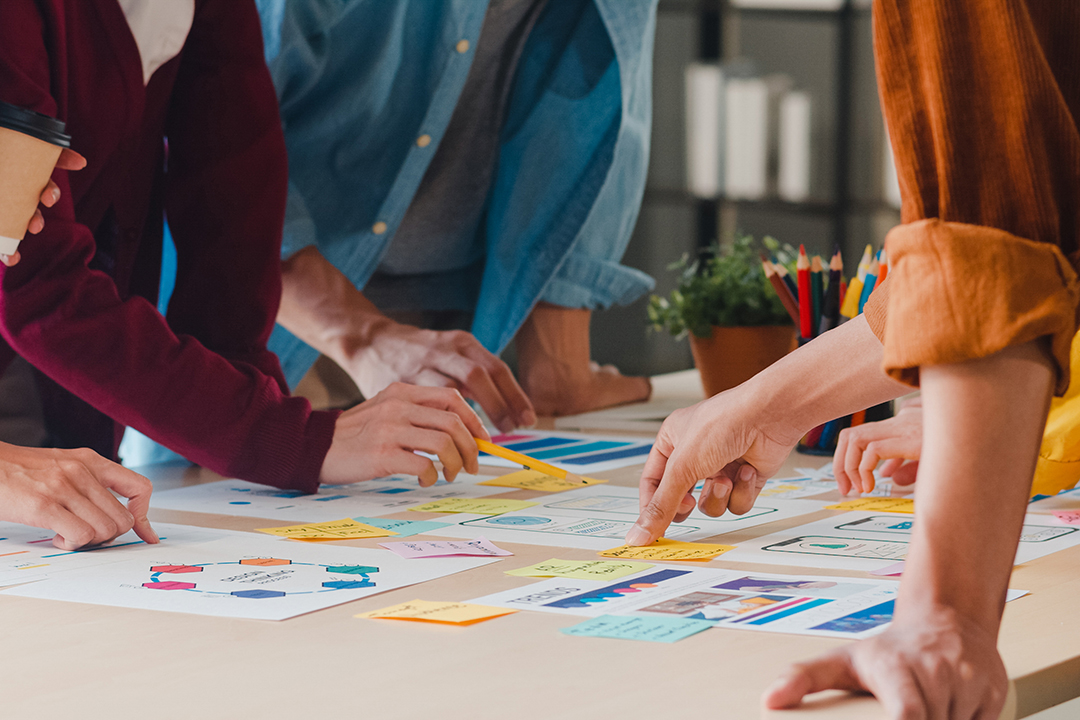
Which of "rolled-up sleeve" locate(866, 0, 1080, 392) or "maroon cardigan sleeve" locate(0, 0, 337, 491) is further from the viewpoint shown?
"maroon cardigan sleeve" locate(0, 0, 337, 491)

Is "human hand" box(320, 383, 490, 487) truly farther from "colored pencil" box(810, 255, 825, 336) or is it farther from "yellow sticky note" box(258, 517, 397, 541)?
"colored pencil" box(810, 255, 825, 336)

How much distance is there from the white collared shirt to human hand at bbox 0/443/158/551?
1.29 ft

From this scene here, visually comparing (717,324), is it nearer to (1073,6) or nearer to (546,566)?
(546,566)

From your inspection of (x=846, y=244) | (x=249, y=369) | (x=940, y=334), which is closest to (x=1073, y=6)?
(x=940, y=334)

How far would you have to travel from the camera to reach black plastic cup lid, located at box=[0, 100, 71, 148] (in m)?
0.77

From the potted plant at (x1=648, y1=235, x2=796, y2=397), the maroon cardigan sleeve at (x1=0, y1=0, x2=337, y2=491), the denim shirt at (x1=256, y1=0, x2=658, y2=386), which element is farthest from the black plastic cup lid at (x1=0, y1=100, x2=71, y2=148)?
the potted plant at (x1=648, y1=235, x2=796, y2=397)

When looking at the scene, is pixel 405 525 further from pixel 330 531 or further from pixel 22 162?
pixel 22 162

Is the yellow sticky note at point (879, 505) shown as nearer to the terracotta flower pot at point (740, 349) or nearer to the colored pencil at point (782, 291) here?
the colored pencil at point (782, 291)

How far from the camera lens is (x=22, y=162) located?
788 millimetres

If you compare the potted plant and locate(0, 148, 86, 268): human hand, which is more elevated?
locate(0, 148, 86, 268): human hand

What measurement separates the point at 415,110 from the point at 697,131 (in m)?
2.77

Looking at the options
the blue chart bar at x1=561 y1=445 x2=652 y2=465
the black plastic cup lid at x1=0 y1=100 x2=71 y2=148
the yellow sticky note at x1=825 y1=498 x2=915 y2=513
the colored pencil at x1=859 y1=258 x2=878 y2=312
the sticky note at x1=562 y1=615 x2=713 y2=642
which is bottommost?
the blue chart bar at x1=561 y1=445 x2=652 y2=465

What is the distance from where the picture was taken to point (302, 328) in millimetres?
1463

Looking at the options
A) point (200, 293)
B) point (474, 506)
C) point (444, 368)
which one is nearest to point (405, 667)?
point (474, 506)
